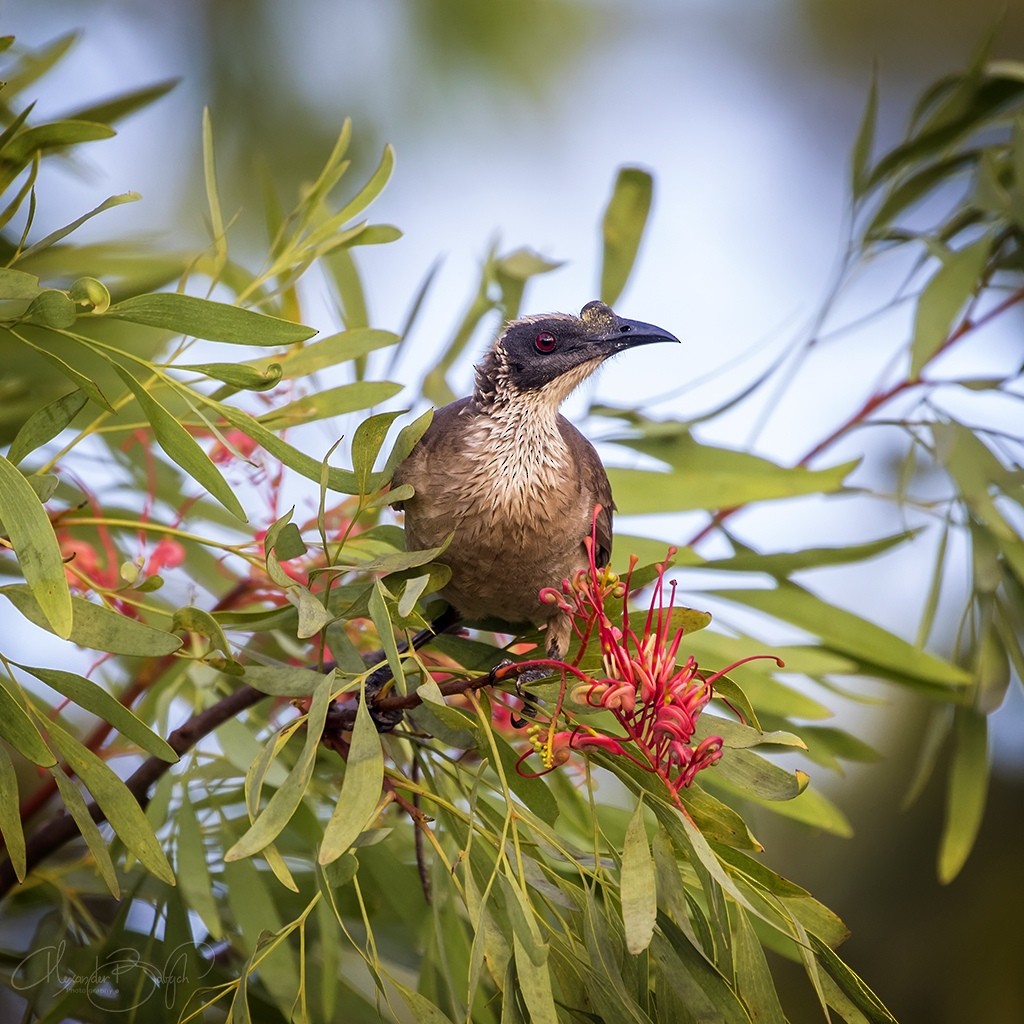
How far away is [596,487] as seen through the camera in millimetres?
2506

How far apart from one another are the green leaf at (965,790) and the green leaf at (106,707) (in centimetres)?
178

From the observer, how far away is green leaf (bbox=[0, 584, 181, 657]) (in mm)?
1588

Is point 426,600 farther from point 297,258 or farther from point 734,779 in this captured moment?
point 734,779

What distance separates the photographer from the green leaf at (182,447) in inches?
66.4

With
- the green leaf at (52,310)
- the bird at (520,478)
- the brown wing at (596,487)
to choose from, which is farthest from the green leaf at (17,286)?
the brown wing at (596,487)

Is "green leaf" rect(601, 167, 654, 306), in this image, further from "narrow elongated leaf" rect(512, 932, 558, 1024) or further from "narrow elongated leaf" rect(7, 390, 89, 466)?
"narrow elongated leaf" rect(512, 932, 558, 1024)

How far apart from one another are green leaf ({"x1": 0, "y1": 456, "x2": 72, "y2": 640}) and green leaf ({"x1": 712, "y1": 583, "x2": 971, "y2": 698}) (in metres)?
1.64

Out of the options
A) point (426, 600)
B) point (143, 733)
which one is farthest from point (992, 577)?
point (143, 733)

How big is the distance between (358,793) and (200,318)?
76 centimetres

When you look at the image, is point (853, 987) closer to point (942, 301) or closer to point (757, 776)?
point (757, 776)

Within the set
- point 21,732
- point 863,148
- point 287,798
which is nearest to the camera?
point 287,798

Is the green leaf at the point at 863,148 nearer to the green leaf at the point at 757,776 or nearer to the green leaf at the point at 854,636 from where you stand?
the green leaf at the point at 854,636

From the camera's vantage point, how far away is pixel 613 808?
2.49m

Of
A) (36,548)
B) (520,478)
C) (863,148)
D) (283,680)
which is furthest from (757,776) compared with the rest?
(863,148)
